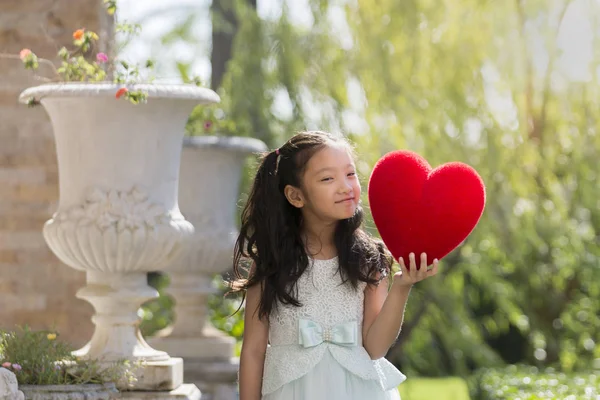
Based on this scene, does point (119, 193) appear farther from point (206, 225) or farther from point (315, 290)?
point (206, 225)

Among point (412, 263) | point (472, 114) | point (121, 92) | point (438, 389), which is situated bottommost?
point (438, 389)

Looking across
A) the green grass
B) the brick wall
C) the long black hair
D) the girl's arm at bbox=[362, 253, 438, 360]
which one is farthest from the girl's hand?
the green grass

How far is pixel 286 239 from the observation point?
2682 mm

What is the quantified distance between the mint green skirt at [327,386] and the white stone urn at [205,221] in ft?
8.19

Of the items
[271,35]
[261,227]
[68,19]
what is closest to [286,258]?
[261,227]

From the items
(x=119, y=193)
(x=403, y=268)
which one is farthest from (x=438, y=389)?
(x=403, y=268)

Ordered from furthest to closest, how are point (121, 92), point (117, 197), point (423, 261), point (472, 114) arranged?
1. point (472, 114)
2. point (117, 197)
3. point (121, 92)
4. point (423, 261)

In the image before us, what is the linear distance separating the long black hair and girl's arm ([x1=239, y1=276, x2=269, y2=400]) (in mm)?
25

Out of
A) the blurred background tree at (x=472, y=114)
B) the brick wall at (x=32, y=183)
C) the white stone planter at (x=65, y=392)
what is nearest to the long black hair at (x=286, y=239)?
the white stone planter at (x=65, y=392)

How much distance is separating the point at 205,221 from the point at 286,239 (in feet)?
8.06

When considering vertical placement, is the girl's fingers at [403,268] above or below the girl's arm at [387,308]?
above

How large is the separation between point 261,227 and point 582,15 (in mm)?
5174

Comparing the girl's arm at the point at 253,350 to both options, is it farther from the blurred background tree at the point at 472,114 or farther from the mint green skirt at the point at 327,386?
the blurred background tree at the point at 472,114

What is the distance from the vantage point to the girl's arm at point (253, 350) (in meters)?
2.60
